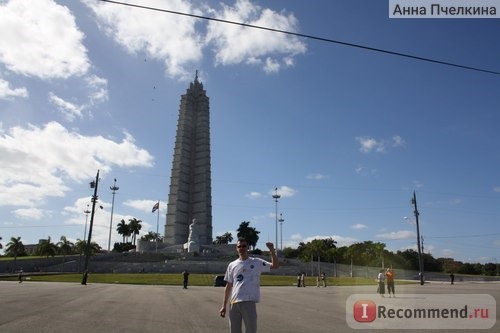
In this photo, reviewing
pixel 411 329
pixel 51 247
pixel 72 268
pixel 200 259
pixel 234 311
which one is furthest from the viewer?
pixel 51 247

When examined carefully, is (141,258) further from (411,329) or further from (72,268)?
(411,329)

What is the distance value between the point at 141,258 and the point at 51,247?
2800 centimetres

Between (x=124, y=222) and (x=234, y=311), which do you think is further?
(x=124, y=222)

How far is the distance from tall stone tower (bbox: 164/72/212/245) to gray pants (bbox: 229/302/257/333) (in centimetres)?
10229

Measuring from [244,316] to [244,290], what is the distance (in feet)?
1.12

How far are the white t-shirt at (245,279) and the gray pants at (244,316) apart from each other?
3.1 inches

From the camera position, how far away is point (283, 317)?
1223cm

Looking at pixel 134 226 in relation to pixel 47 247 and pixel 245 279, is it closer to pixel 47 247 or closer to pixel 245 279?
pixel 47 247

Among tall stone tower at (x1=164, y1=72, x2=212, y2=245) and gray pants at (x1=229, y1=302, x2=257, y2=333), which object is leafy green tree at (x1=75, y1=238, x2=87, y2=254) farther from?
gray pants at (x1=229, y1=302, x2=257, y2=333)

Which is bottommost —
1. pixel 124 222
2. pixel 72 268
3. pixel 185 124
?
pixel 72 268

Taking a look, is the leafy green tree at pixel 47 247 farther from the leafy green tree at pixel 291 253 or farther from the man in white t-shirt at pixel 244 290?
the man in white t-shirt at pixel 244 290

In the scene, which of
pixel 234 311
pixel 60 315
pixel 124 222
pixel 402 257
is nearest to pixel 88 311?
pixel 60 315

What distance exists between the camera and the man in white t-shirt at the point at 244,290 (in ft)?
19.6

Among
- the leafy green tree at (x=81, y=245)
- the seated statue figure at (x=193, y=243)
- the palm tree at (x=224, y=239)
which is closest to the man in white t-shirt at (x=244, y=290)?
the leafy green tree at (x=81, y=245)
